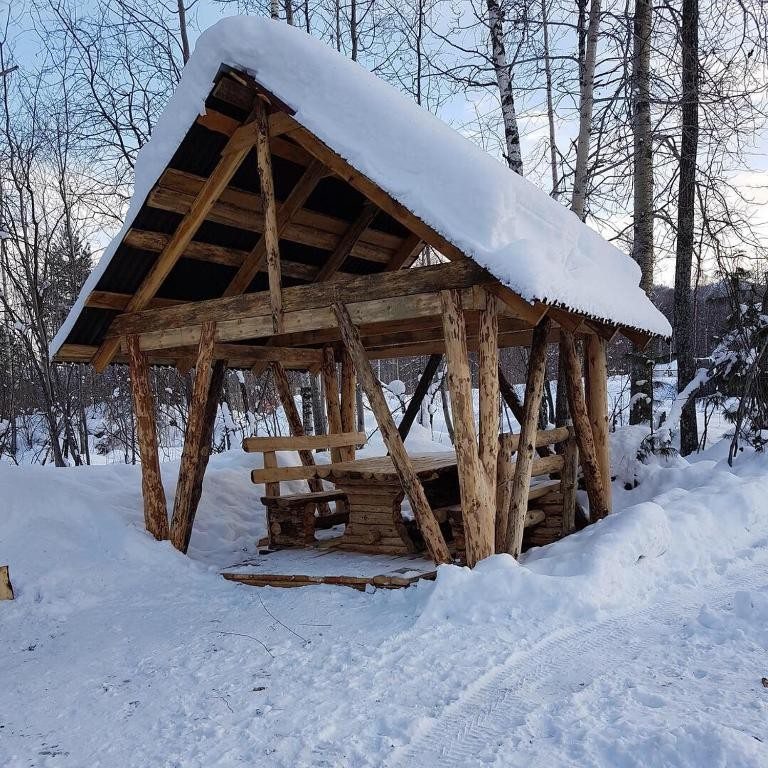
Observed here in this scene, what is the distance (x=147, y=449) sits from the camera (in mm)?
7590

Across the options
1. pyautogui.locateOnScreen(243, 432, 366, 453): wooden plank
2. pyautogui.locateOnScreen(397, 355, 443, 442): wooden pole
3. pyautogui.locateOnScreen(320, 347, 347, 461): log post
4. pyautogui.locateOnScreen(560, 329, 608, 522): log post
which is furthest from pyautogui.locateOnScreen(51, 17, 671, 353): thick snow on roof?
pyautogui.locateOnScreen(320, 347, 347, 461): log post

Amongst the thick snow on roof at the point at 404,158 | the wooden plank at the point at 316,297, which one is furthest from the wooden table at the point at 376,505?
the thick snow on roof at the point at 404,158

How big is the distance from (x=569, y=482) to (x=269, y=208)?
14.7 feet

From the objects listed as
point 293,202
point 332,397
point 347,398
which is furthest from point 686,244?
point 293,202

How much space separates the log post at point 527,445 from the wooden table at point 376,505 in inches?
42.6

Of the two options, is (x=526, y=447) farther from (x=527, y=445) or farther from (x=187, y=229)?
(x=187, y=229)

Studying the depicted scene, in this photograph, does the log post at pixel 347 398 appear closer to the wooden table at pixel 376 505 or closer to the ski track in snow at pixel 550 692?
the wooden table at pixel 376 505

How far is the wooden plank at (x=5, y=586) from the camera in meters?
5.95

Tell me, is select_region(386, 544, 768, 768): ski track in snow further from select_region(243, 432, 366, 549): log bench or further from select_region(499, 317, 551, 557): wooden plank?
select_region(243, 432, 366, 549): log bench

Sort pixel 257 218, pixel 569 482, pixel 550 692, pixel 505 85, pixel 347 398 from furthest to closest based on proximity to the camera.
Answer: pixel 505 85, pixel 347 398, pixel 569 482, pixel 257 218, pixel 550 692

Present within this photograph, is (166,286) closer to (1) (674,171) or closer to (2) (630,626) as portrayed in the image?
(2) (630,626)

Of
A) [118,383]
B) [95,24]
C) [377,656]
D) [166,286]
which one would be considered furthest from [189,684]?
[118,383]

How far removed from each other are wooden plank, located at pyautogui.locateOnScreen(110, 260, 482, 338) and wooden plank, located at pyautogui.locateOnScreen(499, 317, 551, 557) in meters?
1.31

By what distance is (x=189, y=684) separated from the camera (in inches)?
160
